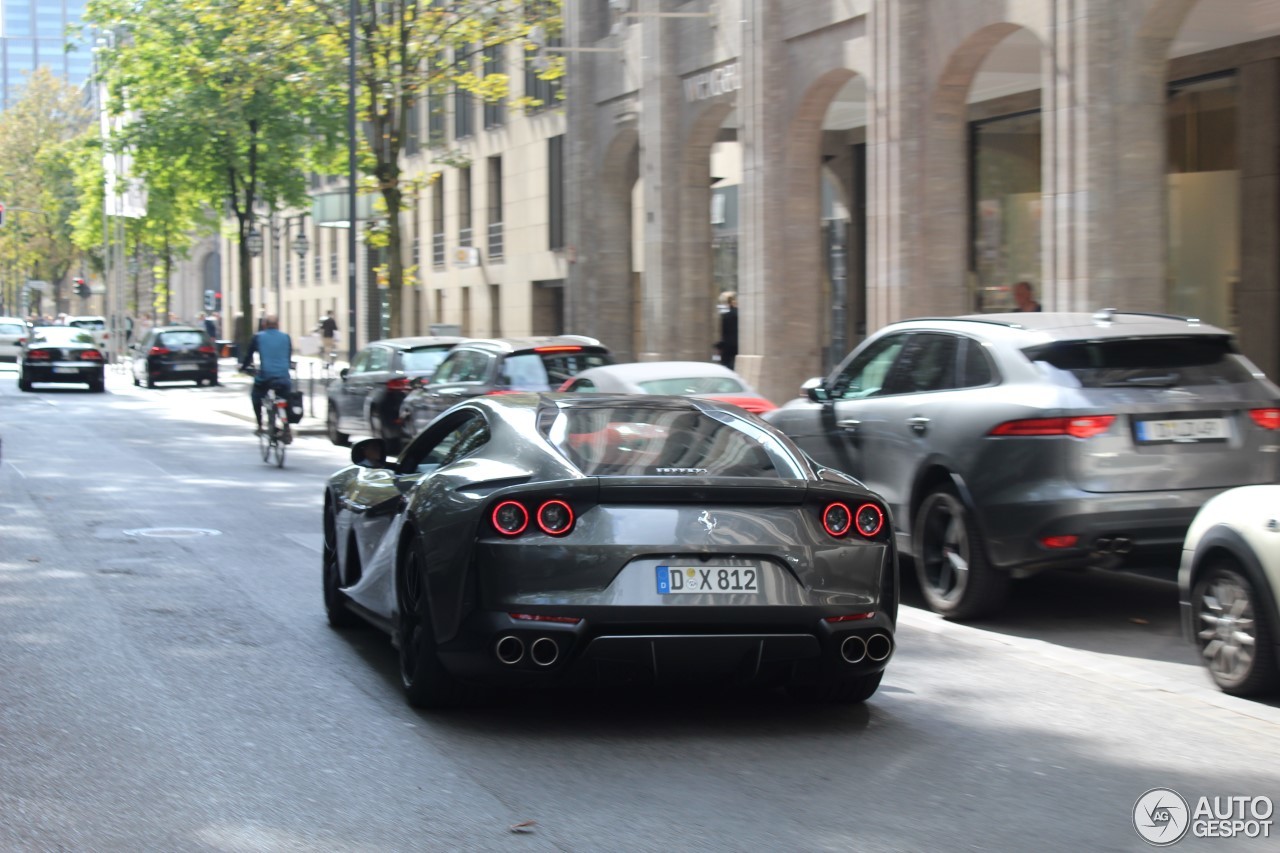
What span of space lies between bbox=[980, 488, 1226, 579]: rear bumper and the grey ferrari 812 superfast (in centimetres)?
241

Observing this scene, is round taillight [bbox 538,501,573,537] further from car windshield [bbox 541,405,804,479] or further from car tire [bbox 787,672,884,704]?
car tire [bbox 787,672,884,704]

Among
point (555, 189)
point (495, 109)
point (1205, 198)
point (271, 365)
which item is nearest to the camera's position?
point (1205, 198)

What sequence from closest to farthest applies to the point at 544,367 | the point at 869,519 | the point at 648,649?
the point at 648,649, the point at 869,519, the point at 544,367

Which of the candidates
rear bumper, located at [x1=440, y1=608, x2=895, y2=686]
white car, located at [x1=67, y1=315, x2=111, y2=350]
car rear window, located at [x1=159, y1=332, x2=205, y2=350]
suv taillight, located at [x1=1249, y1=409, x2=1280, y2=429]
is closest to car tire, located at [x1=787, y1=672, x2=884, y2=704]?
rear bumper, located at [x1=440, y1=608, x2=895, y2=686]

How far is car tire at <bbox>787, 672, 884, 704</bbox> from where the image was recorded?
6973 millimetres

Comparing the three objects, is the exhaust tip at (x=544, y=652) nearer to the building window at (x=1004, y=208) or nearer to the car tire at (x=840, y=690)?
the car tire at (x=840, y=690)

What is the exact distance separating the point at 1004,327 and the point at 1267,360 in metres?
11.4

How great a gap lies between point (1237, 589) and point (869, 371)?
4.07m

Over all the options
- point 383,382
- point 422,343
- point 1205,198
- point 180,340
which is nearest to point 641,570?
point 1205,198

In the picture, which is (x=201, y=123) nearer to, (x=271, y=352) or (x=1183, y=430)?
(x=271, y=352)

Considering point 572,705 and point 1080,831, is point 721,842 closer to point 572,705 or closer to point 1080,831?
point 1080,831

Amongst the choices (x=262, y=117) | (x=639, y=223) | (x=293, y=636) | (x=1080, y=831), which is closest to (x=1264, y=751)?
(x=1080, y=831)

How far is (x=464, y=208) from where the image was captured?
167 feet

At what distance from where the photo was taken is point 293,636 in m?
8.69
